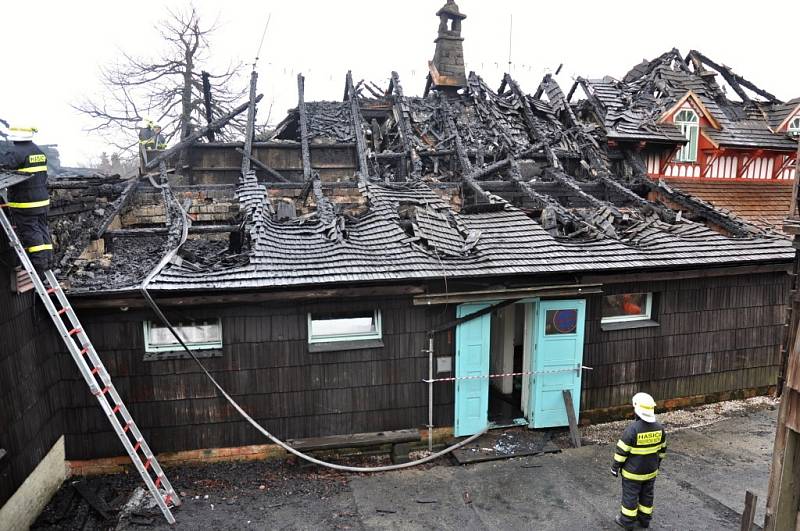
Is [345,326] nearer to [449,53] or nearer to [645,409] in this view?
[645,409]

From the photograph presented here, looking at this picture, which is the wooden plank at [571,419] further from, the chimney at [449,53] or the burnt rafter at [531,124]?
the chimney at [449,53]

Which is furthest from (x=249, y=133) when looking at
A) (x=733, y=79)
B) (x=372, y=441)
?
(x=733, y=79)

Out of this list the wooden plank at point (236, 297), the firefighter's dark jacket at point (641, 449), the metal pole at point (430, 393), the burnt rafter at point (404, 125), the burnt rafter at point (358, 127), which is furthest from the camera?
the burnt rafter at point (404, 125)

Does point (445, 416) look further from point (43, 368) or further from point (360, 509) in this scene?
point (43, 368)

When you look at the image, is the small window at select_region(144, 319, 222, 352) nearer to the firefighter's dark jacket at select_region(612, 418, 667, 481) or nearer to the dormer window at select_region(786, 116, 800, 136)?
the firefighter's dark jacket at select_region(612, 418, 667, 481)

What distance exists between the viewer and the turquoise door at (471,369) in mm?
8609

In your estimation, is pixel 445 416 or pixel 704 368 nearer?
pixel 445 416

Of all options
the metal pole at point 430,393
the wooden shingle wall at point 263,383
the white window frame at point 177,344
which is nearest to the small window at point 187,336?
the white window frame at point 177,344

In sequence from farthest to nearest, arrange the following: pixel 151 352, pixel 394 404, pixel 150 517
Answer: pixel 394 404, pixel 151 352, pixel 150 517

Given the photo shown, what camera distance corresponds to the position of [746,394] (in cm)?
1082

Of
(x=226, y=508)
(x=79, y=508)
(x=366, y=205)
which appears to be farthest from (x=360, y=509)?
(x=366, y=205)

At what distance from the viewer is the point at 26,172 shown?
6129mm

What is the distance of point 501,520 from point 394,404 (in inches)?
96.2

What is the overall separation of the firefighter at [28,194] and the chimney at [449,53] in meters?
13.7
